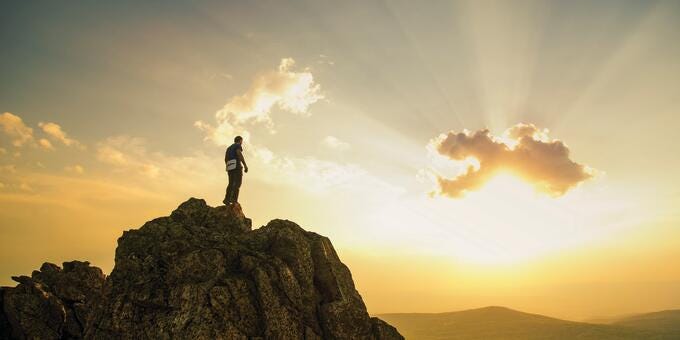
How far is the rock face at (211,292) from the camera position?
797 inches

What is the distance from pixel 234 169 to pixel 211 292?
45.1ft

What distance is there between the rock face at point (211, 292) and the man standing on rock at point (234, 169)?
3117 millimetres

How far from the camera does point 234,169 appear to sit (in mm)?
32750

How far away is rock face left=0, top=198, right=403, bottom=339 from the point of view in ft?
66.4

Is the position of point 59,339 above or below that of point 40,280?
below

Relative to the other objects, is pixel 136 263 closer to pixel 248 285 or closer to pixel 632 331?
pixel 248 285

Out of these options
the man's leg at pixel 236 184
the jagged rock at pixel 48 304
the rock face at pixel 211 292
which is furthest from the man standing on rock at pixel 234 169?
the jagged rock at pixel 48 304

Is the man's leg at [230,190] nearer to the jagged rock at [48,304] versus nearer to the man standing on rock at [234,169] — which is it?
the man standing on rock at [234,169]

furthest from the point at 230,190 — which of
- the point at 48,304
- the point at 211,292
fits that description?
the point at 48,304

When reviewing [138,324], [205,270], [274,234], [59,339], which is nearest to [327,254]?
[274,234]

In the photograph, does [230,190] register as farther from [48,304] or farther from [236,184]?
[48,304]

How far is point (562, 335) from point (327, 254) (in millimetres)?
220945

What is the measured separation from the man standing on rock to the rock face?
3117 mm

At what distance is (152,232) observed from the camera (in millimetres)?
24875
